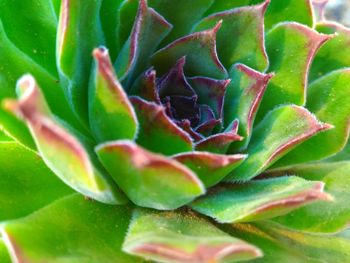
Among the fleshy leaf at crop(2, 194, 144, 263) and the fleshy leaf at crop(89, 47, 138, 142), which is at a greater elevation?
the fleshy leaf at crop(89, 47, 138, 142)

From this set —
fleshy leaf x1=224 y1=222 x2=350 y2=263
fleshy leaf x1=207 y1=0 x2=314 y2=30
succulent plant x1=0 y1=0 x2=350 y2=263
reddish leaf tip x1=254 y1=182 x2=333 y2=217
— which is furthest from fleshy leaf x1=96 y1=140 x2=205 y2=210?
fleshy leaf x1=207 y1=0 x2=314 y2=30

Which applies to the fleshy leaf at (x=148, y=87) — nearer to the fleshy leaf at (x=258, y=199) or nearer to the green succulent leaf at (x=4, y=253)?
the fleshy leaf at (x=258, y=199)

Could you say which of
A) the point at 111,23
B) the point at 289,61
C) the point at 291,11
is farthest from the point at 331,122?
the point at 111,23

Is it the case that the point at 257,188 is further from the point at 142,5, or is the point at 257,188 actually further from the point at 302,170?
the point at 142,5

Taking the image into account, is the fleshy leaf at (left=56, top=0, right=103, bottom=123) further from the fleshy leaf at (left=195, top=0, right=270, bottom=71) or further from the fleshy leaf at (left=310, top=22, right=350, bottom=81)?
the fleshy leaf at (left=310, top=22, right=350, bottom=81)

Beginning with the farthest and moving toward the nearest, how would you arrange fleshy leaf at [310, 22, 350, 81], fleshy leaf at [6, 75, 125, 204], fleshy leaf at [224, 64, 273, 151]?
fleshy leaf at [310, 22, 350, 81]
fleshy leaf at [224, 64, 273, 151]
fleshy leaf at [6, 75, 125, 204]

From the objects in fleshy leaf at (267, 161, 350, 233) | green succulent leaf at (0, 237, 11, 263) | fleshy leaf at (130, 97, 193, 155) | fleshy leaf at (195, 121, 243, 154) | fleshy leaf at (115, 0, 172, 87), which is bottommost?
fleshy leaf at (267, 161, 350, 233)

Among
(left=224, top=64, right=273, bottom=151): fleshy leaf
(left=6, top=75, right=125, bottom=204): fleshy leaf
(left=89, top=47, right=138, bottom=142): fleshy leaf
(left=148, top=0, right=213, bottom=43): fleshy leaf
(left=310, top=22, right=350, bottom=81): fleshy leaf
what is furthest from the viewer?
(left=310, top=22, right=350, bottom=81): fleshy leaf
